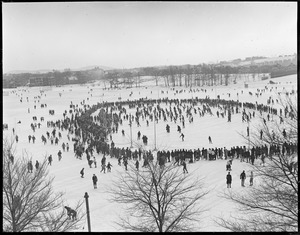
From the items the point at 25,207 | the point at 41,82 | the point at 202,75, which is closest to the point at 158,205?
the point at 25,207

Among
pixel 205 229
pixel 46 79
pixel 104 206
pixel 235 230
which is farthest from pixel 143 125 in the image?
pixel 46 79

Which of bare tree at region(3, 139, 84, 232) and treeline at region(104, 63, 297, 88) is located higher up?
treeline at region(104, 63, 297, 88)

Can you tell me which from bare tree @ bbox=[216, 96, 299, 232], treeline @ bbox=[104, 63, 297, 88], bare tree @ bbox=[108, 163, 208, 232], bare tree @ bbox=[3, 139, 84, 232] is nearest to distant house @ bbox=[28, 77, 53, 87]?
treeline @ bbox=[104, 63, 297, 88]

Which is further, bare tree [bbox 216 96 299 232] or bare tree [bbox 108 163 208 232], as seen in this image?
bare tree [bbox 108 163 208 232]

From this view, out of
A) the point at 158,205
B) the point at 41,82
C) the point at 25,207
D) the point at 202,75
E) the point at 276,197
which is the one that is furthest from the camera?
the point at 41,82

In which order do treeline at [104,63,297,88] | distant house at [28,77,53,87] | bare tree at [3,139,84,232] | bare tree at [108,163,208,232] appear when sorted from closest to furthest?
bare tree at [3,139,84,232] → bare tree at [108,163,208,232] → treeline at [104,63,297,88] → distant house at [28,77,53,87]

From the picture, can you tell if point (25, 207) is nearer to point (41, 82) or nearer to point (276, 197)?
point (276, 197)

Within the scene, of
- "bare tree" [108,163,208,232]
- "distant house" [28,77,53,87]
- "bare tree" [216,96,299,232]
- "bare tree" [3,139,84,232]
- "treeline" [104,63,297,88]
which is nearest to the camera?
"bare tree" [216,96,299,232]

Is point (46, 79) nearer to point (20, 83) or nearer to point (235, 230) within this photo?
point (20, 83)

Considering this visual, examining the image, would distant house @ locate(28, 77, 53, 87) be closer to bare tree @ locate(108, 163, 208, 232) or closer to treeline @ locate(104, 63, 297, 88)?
treeline @ locate(104, 63, 297, 88)

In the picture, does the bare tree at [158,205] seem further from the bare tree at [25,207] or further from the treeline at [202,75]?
the treeline at [202,75]

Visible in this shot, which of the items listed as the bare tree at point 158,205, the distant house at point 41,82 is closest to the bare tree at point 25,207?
the bare tree at point 158,205
